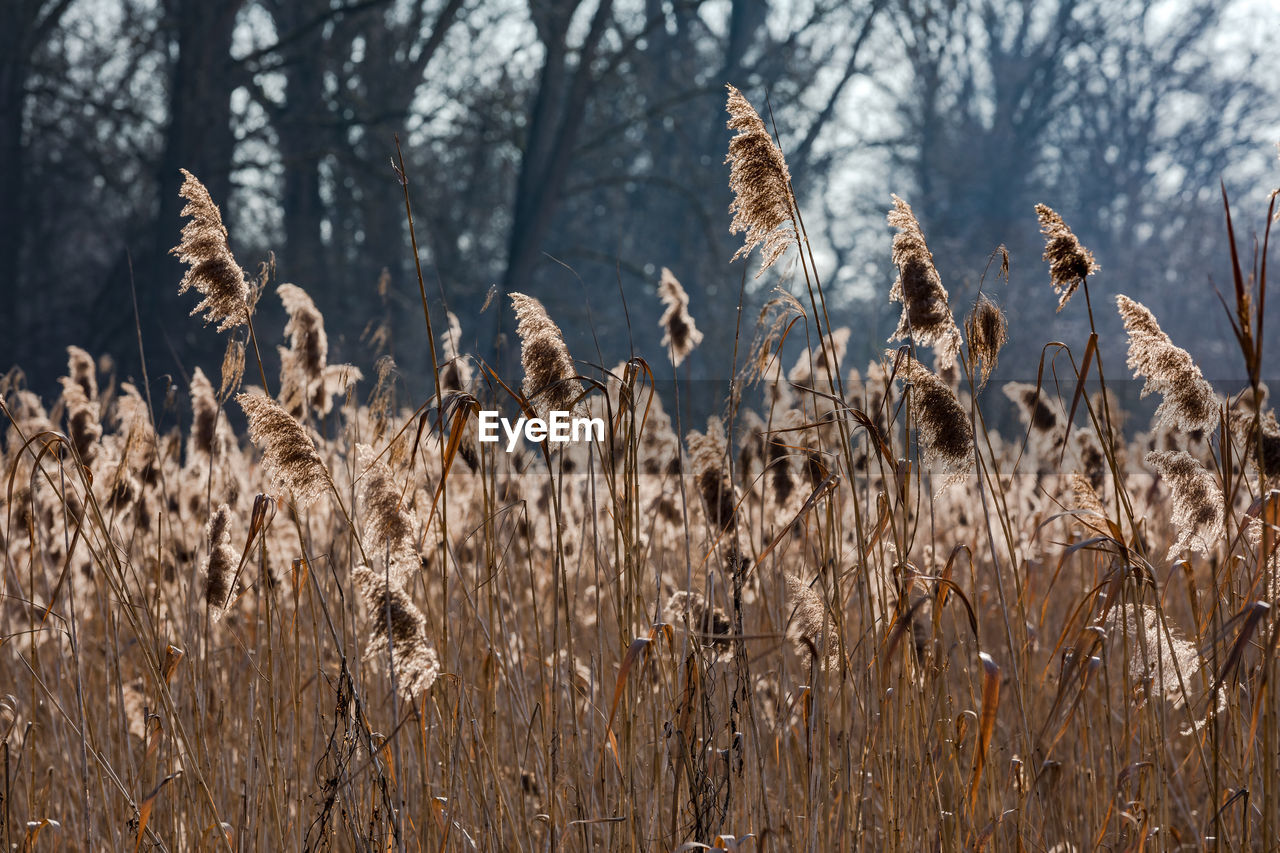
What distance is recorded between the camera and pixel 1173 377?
1882mm

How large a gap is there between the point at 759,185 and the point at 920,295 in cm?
34

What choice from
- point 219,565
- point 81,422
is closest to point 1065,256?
point 219,565

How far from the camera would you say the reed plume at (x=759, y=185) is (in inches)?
71.2

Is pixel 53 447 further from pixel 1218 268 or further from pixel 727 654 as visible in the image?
pixel 1218 268

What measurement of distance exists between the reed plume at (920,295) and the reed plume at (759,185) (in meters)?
0.19

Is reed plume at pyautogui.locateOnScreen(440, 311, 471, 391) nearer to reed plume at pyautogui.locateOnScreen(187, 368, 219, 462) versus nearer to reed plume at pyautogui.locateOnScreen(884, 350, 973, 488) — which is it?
reed plume at pyautogui.locateOnScreen(187, 368, 219, 462)

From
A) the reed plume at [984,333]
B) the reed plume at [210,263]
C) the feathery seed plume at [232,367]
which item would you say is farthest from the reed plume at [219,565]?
the reed plume at [984,333]

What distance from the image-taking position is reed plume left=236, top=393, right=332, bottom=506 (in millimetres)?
1695

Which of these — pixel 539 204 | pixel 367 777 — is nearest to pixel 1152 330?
pixel 367 777

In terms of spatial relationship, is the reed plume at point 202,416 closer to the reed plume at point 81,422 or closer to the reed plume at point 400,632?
the reed plume at point 81,422

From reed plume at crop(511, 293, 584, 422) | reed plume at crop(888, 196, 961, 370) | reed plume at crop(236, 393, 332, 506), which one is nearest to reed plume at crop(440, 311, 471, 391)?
reed plume at crop(511, 293, 584, 422)

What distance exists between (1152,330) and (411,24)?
16.3 m

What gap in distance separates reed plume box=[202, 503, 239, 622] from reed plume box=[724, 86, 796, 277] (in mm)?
1166

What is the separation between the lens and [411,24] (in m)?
16.3
